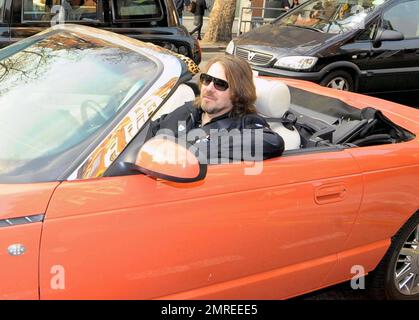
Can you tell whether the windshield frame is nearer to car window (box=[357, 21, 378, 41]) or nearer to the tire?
the tire

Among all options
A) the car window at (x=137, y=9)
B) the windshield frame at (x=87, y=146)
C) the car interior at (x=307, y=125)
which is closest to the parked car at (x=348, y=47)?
the car window at (x=137, y=9)

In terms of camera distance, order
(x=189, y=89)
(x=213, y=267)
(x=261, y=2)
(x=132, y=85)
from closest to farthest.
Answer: (x=213, y=267), (x=132, y=85), (x=189, y=89), (x=261, y=2)

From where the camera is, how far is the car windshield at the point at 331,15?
7.21 meters

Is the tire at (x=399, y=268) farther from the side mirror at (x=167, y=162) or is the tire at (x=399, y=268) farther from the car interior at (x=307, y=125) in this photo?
the side mirror at (x=167, y=162)

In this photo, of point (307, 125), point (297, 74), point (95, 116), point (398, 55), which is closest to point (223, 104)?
point (307, 125)

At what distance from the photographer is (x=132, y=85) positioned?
86.8 inches

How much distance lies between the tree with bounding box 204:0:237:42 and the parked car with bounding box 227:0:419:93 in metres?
5.31

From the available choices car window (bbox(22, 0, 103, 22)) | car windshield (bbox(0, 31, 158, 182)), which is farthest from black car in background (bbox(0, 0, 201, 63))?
car windshield (bbox(0, 31, 158, 182))

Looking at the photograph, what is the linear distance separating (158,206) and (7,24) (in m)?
3.95

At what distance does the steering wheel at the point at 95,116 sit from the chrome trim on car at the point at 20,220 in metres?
0.46

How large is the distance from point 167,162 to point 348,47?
582 cm

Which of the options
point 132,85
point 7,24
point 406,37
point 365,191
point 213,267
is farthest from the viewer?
point 406,37

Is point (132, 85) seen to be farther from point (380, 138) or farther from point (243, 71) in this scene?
point (380, 138)

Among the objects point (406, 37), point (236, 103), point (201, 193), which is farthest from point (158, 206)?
point (406, 37)
